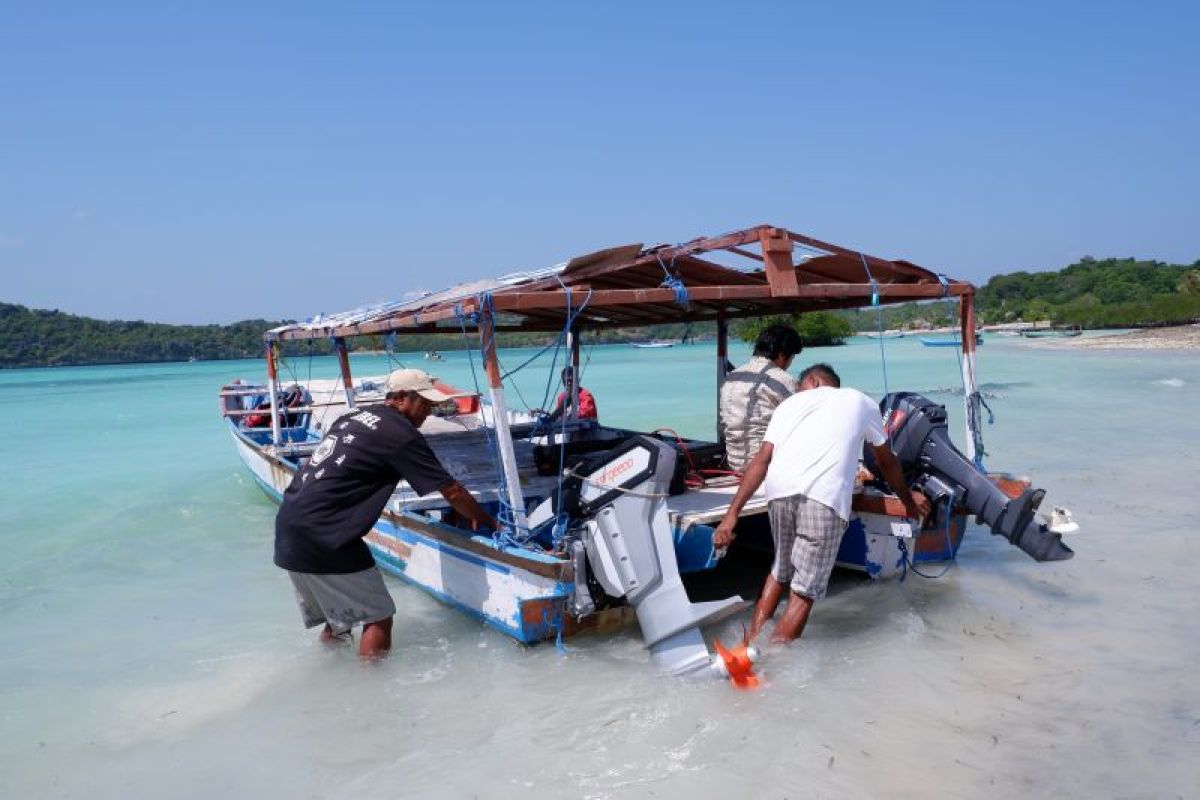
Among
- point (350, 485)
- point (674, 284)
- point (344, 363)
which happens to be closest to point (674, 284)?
point (674, 284)

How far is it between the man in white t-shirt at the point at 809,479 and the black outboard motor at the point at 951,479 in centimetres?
90

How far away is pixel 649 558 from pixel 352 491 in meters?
1.72

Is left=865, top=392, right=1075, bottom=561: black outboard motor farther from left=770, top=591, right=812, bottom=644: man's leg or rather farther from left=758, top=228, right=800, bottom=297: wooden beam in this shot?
left=770, top=591, right=812, bottom=644: man's leg

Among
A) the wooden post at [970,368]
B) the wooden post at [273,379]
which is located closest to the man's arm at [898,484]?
the wooden post at [970,368]

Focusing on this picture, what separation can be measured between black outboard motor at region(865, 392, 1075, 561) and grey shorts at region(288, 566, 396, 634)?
340cm

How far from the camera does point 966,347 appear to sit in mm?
6449

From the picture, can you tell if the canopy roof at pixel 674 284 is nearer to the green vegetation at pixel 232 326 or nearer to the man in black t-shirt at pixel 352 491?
the man in black t-shirt at pixel 352 491

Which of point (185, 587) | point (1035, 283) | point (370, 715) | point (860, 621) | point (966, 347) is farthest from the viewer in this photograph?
point (1035, 283)

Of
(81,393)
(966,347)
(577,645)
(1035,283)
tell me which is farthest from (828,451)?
(1035,283)

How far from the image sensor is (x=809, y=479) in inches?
182

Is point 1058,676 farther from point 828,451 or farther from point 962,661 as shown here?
point 828,451

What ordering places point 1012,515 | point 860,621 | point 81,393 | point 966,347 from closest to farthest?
point 1012,515
point 860,621
point 966,347
point 81,393

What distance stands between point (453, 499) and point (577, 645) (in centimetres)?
141

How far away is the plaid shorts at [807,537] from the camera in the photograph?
464 cm
